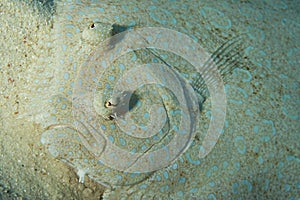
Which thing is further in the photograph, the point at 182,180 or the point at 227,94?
the point at 227,94

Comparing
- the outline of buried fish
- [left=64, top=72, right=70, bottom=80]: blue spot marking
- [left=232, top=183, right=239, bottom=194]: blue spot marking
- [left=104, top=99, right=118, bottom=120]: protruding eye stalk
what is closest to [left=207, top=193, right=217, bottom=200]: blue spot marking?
[left=232, top=183, right=239, bottom=194]: blue spot marking

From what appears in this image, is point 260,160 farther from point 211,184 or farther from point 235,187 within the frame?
point 211,184

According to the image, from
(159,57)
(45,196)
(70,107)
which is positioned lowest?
(45,196)

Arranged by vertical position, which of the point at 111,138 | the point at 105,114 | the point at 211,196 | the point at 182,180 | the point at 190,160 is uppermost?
the point at 105,114

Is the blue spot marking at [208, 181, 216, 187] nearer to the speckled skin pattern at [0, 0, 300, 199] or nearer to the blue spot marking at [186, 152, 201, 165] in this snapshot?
the speckled skin pattern at [0, 0, 300, 199]

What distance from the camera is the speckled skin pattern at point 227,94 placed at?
235 cm

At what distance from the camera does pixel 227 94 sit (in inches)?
106

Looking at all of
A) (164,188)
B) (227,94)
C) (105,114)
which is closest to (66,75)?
(105,114)

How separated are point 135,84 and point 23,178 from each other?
1055 mm

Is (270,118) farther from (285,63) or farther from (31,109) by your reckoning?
(31,109)

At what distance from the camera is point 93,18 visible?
260 cm

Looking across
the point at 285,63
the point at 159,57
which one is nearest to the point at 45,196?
the point at 159,57

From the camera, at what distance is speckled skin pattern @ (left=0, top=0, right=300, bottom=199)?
235 centimetres

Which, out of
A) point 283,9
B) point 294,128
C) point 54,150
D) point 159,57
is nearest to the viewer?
point 54,150
